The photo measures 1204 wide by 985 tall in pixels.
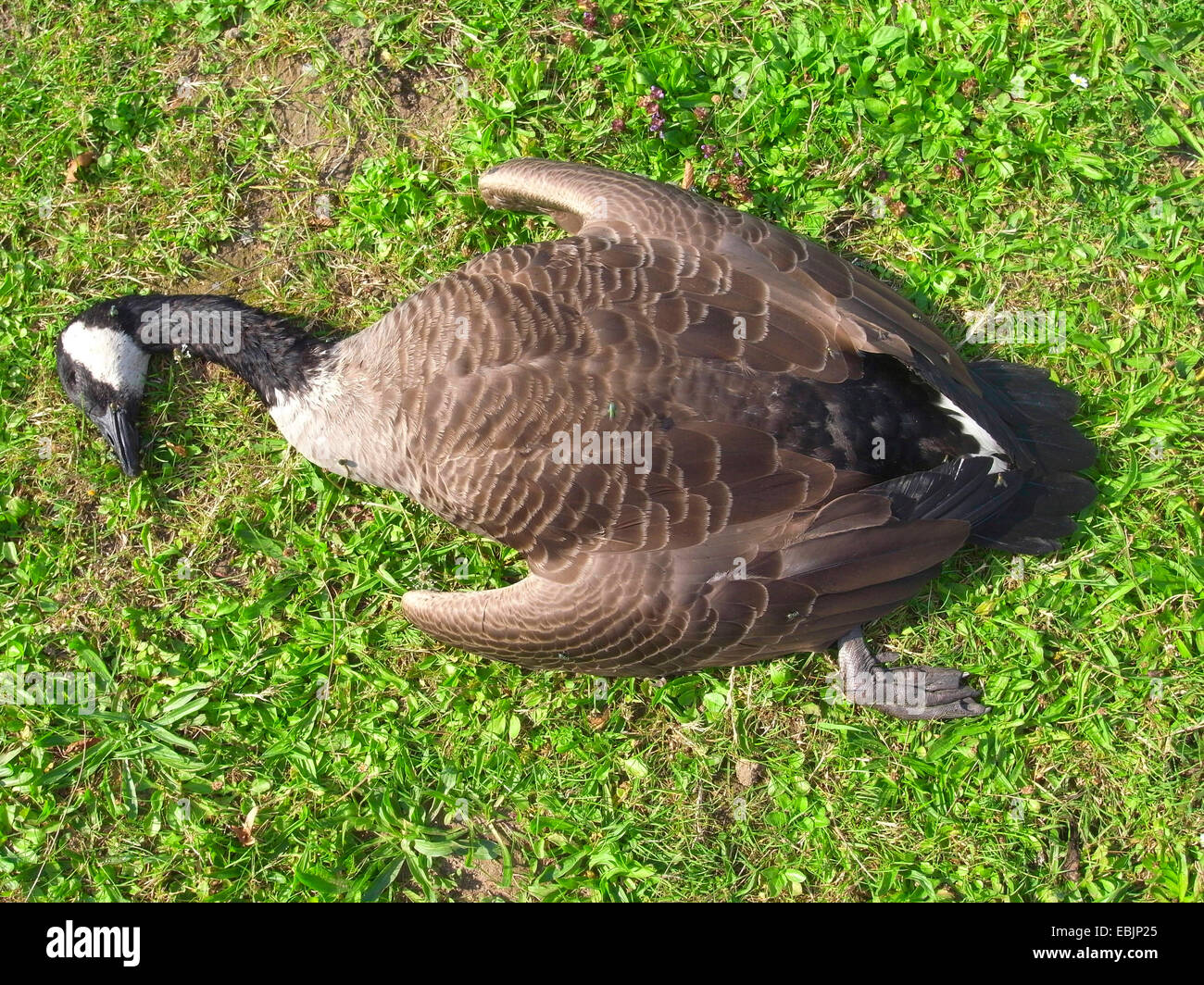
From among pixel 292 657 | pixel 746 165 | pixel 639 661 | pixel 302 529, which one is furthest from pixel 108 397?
pixel 746 165

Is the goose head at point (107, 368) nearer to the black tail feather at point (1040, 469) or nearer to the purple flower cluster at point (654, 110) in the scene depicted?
the purple flower cluster at point (654, 110)

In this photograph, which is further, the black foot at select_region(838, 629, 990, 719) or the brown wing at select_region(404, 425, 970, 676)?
the black foot at select_region(838, 629, 990, 719)

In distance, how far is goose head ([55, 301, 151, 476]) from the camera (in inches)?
188

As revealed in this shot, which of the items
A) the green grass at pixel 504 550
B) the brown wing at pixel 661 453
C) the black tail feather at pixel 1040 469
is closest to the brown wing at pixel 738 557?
the brown wing at pixel 661 453

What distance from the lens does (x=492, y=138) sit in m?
5.18

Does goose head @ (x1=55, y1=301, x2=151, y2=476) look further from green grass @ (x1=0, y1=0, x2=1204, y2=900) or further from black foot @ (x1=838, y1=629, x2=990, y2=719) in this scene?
black foot @ (x1=838, y1=629, x2=990, y2=719)

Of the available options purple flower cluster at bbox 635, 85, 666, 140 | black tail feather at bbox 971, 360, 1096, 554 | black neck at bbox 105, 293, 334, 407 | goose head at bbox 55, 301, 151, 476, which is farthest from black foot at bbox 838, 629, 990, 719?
goose head at bbox 55, 301, 151, 476

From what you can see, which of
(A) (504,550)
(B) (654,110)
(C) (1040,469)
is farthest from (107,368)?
(C) (1040,469)

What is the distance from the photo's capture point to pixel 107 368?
15.8ft

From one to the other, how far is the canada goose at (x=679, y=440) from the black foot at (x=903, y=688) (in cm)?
81

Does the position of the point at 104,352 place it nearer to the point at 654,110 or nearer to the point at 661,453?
the point at 661,453

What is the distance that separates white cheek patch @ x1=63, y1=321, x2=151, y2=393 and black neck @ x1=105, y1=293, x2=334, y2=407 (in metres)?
0.08

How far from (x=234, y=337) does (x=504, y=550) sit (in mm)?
1895

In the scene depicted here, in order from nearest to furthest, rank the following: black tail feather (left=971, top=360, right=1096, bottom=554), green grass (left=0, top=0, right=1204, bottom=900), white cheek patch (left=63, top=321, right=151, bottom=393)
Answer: black tail feather (left=971, top=360, right=1096, bottom=554) < green grass (left=0, top=0, right=1204, bottom=900) < white cheek patch (left=63, top=321, right=151, bottom=393)
